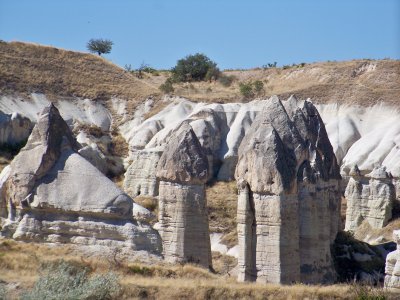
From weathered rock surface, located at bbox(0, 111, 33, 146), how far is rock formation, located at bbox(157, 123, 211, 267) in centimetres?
2345

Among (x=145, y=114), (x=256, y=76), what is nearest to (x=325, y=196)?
(x=145, y=114)

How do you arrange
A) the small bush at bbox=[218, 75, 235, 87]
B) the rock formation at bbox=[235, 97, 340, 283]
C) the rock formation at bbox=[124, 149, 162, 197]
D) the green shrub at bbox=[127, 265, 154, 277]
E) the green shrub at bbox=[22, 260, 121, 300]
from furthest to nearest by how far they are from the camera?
the small bush at bbox=[218, 75, 235, 87], the rock formation at bbox=[124, 149, 162, 197], the rock formation at bbox=[235, 97, 340, 283], the green shrub at bbox=[127, 265, 154, 277], the green shrub at bbox=[22, 260, 121, 300]

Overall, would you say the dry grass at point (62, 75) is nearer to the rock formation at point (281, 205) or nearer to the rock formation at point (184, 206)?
the rock formation at point (281, 205)

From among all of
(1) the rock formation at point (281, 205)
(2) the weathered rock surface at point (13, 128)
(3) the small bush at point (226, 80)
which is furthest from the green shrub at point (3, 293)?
(3) the small bush at point (226, 80)

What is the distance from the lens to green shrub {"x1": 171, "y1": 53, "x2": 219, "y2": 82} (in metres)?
84.2

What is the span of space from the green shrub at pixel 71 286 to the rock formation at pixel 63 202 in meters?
3.11

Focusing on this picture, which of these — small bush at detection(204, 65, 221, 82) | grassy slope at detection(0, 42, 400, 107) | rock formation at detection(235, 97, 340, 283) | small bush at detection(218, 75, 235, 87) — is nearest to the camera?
rock formation at detection(235, 97, 340, 283)

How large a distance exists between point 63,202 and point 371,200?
20.3m

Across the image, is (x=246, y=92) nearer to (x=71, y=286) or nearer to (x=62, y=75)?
(x=62, y=75)

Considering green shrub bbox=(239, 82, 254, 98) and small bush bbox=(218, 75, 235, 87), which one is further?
small bush bbox=(218, 75, 235, 87)

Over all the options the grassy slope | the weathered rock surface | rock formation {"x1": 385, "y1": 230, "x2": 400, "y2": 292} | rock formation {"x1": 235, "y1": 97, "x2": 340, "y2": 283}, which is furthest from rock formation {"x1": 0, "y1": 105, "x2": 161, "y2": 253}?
the grassy slope

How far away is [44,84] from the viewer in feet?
210

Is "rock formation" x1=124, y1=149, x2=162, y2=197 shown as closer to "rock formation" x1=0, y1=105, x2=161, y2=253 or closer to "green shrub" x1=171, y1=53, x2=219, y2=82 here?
"rock formation" x1=0, y1=105, x2=161, y2=253

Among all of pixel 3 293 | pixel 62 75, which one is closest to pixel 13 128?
pixel 62 75
